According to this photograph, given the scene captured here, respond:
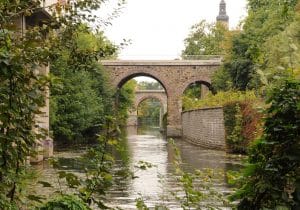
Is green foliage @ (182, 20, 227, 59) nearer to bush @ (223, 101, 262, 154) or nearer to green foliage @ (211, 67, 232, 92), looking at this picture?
green foliage @ (211, 67, 232, 92)

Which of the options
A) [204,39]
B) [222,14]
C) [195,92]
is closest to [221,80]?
[195,92]

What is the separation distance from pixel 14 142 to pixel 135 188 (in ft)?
27.1

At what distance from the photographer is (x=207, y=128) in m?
26.5

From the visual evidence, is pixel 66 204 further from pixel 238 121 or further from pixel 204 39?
pixel 204 39

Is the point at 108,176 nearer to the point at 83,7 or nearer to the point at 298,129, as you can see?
the point at 298,129

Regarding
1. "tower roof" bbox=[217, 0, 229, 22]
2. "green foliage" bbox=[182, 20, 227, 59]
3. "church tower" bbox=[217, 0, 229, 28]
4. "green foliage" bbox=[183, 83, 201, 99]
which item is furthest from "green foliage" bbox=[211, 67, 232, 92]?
"tower roof" bbox=[217, 0, 229, 22]

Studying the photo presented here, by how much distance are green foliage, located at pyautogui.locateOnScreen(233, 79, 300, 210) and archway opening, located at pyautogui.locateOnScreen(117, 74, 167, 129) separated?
38.3m

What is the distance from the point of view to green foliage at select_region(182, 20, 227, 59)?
Result: 5962 centimetres

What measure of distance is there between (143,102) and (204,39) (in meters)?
38.6

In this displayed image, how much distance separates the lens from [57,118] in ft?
72.1

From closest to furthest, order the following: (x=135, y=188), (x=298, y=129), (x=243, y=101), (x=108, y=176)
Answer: (x=298, y=129), (x=108, y=176), (x=135, y=188), (x=243, y=101)

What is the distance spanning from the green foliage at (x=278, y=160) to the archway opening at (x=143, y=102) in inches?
1506

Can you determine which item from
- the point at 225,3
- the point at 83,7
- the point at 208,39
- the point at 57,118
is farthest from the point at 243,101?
the point at 225,3

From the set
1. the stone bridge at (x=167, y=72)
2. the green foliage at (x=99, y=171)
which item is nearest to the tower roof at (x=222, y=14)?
the stone bridge at (x=167, y=72)
